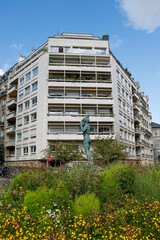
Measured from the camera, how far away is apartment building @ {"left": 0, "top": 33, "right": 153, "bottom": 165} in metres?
30.8

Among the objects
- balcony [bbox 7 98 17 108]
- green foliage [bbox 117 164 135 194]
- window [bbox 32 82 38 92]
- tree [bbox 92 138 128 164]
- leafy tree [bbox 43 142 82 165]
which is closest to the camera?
green foliage [bbox 117 164 135 194]

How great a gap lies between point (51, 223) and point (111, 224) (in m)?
1.41

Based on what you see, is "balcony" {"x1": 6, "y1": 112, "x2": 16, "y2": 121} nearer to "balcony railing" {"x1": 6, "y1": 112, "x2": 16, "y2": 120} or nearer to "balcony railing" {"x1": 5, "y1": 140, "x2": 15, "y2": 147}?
"balcony railing" {"x1": 6, "y1": 112, "x2": 16, "y2": 120}

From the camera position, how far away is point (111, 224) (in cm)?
476

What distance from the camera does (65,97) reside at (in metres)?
31.6

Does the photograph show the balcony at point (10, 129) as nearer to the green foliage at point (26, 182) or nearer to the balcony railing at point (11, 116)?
the balcony railing at point (11, 116)

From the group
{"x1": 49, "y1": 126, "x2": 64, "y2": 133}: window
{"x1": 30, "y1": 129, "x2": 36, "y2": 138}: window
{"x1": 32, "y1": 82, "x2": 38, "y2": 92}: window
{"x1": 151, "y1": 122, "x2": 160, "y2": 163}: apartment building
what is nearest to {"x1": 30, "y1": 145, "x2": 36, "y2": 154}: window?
{"x1": 30, "y1": 129, "x2": 36, "y2": 138}: window

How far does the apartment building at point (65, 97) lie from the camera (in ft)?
101

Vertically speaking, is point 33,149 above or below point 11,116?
below

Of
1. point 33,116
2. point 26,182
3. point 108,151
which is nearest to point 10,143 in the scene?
point 33,116

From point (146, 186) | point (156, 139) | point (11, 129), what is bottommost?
point (146, 186)

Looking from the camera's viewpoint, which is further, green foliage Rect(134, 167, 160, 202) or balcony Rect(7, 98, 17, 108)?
balcony Rect(7, 98, 17, 108)

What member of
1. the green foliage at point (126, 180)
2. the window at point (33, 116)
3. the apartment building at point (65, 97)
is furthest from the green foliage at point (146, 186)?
the window at point (33, 116)

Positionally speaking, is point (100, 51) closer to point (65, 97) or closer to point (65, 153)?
point (65, 97)
